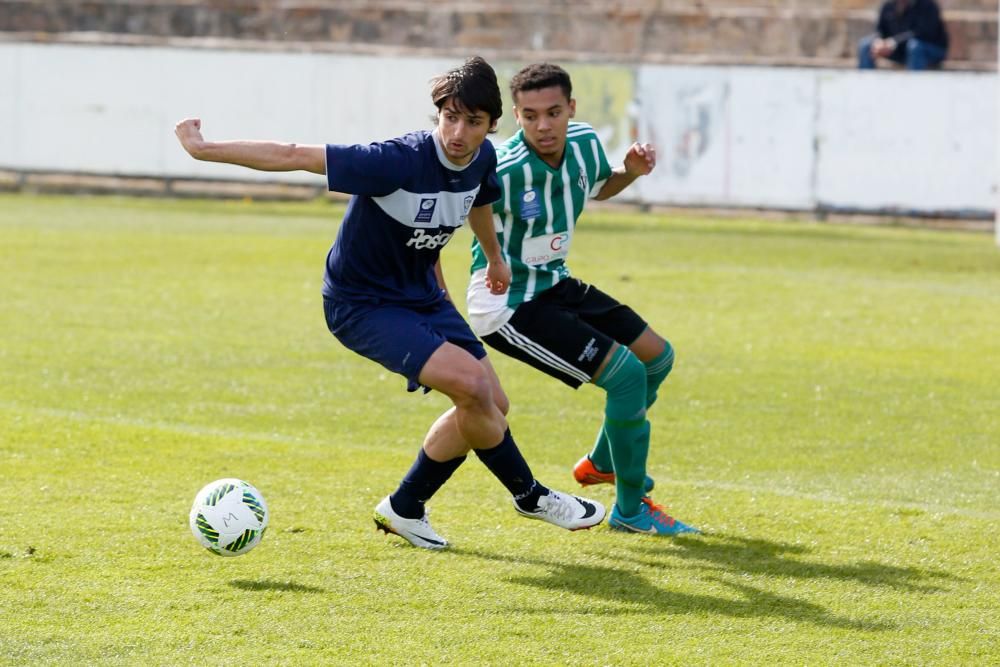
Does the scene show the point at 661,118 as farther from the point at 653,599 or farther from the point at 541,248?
the point at 653,599

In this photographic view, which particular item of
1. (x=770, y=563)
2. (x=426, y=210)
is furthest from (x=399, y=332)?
(x=770, y=563)

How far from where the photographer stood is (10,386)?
29.6ft

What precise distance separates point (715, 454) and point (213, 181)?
15865 mm

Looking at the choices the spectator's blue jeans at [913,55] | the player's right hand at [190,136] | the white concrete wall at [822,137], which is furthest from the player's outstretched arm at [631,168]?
the spectator's blue jeans at [913,55]

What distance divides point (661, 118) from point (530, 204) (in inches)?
580

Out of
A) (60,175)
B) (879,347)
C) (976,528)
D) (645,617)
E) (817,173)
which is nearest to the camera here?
(645,617)

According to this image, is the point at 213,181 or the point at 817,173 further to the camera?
the point at 213,181

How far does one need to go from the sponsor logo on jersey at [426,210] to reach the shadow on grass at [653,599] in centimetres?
120

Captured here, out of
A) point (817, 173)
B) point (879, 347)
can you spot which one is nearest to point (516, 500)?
point (879, 347)

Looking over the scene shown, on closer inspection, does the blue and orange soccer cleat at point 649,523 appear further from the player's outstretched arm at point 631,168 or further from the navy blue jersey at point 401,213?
the player's outstretched arm at point 631,168

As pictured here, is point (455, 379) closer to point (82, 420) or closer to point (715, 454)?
point (715, 454)

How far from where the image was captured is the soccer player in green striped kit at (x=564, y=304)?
6199 millimetres

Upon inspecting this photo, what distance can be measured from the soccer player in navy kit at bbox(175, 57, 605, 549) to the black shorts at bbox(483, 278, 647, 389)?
1.28 feet

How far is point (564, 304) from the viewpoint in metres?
6.44
